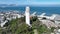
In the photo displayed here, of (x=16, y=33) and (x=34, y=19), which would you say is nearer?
(x=16, y=33)

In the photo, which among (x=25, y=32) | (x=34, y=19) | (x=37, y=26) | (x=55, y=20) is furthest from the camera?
(x=55, y=20)

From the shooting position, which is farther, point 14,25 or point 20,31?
point 14,25

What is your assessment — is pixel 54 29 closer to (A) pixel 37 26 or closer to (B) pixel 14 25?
(A) pixel 37 26

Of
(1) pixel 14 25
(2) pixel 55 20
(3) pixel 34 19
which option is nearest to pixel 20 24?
(1) pixel 14 25

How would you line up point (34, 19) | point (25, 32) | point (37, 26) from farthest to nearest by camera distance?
point (34, 19), point (37, 26), point (25, 32)

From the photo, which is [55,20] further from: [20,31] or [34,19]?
[20,31]

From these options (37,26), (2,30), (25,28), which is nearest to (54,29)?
(37,26)

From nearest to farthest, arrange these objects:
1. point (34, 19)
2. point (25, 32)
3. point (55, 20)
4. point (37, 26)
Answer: point (25, 32), point (37, 26), point (34, 19), point (55, 20)

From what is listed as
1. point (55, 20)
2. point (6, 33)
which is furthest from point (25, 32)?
point (55, 20)
